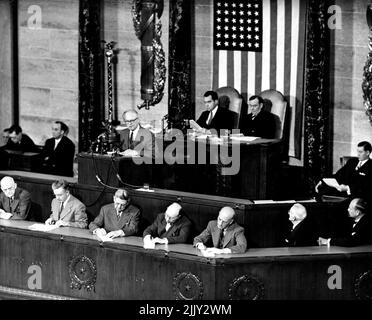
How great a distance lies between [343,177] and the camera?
1747 cm

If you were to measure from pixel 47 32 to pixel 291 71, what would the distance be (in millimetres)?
4133

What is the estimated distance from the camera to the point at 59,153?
19344 mm

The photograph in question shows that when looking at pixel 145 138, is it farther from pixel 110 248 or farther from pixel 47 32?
pixel 47 32

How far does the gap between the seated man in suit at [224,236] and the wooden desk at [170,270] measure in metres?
0.14

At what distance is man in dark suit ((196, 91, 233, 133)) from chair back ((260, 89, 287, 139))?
559 millimetres

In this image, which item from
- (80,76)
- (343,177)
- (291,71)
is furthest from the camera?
(80,76)

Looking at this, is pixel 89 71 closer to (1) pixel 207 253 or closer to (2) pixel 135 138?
(2) pixel 135 138

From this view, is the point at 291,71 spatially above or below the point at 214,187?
above

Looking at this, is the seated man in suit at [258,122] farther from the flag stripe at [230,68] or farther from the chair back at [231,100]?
the flag stripe at [230,68]

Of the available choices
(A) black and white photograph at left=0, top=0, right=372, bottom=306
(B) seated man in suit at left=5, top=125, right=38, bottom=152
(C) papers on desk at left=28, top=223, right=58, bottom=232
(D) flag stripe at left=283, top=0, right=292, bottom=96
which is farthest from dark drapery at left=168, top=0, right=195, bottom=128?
(C) papers on desk at left=28, top=223, right=58, bottom=232

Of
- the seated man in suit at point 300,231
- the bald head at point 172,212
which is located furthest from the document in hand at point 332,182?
the bald head at point 172,212

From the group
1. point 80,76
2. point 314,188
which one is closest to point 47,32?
point 80,76

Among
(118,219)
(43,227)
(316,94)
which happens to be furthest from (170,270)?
(316,94)

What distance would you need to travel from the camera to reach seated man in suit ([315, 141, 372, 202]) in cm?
1711
